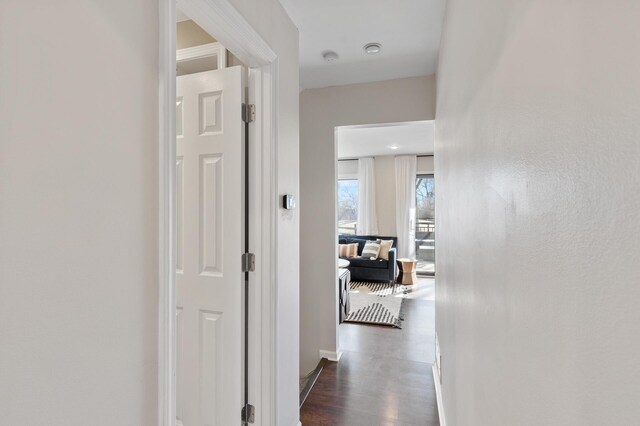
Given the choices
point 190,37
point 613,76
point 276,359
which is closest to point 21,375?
point 613,76

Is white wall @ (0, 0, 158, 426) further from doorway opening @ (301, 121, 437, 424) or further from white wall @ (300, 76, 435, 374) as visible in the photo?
white wall @ (300, 76, 435, 374)

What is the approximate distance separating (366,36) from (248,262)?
1703 millimetres

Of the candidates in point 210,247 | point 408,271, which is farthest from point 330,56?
point 408,271

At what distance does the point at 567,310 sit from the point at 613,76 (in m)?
0.28

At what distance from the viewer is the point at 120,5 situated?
2.83ft

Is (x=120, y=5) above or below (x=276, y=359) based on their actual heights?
above

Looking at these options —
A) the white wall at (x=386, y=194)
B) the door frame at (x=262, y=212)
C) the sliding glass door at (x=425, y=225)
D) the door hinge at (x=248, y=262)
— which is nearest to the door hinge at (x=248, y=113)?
the door frame at (x=262, y=212)

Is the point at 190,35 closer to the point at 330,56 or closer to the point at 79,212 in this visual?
the point at 330,56

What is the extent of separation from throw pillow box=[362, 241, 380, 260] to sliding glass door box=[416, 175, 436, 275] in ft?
4.06

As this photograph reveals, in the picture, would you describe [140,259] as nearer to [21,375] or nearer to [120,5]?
[21,375]

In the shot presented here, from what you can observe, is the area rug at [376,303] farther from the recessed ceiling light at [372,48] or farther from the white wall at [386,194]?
the recessed ceiling light at [372,48]

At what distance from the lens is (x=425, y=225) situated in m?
7.47

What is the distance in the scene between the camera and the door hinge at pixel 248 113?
1.79 m

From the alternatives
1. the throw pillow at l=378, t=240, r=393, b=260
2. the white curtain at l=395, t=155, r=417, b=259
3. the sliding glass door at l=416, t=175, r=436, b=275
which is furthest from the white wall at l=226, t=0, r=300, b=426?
the sliding glass door at l=416, t=175, r=436, b=275
